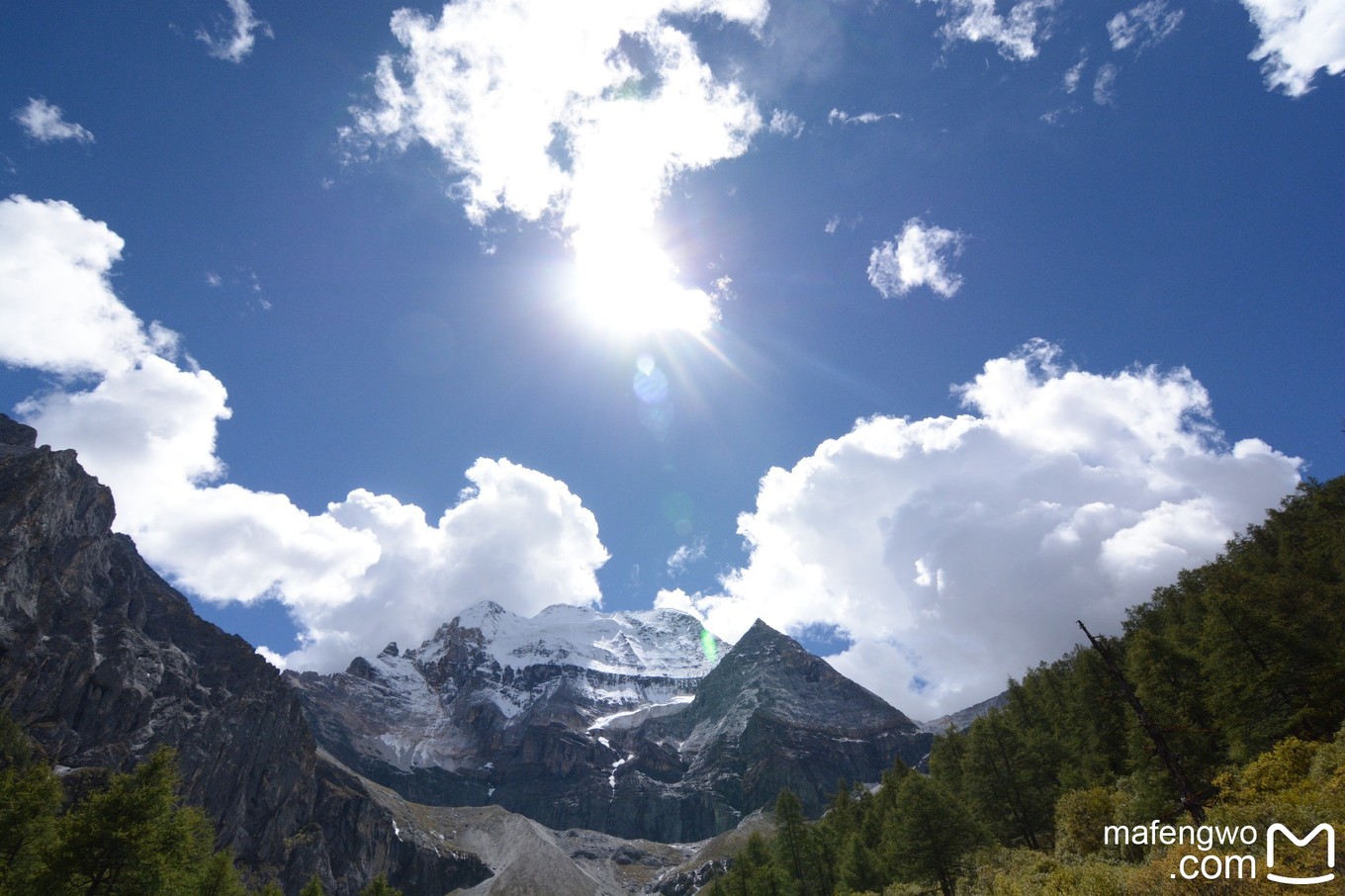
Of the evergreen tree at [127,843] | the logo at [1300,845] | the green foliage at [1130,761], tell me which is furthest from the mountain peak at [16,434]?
the logo at [1300,845]

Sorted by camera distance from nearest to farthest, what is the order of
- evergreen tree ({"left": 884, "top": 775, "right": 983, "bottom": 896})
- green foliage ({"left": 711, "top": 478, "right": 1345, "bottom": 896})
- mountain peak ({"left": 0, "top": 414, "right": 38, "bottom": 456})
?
green foliage ({"left": 711, "top": 478, "right": 1345, "bottom": 896}), evergreen tree ({"left": 884, "top": 775, "right": 983, "bottom": 896}), mountain peak ({"left": 0, "top": 414, "right": 38, "bottom": 456})

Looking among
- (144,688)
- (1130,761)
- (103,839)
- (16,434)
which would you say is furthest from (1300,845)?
(16,434)

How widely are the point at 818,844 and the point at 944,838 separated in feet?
63.0

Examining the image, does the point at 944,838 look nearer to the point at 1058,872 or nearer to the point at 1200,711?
the point at 1200,711

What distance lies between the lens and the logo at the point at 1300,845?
14.7 metres

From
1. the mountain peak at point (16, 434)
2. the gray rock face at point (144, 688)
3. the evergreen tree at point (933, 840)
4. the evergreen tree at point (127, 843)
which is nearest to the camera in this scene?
the evergreen tree at point (127, 843)

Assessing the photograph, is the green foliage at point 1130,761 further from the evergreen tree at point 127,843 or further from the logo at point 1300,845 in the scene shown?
the evergreen tree at point 127,843

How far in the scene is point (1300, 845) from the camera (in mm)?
17094

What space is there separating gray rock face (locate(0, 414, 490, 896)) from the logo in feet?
545

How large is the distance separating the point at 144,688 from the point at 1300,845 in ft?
615

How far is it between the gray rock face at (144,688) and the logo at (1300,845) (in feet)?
545

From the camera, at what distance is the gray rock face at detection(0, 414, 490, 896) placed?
124125 mm

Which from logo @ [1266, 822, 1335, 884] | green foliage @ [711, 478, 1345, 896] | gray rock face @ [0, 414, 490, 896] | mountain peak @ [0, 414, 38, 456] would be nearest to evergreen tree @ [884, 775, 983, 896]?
green foliage @ [711, 478, 1345, 896]

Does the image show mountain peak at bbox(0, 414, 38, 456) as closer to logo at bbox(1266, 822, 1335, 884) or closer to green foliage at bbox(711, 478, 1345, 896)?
green foliage at bbox(711, 478, 1345, 896)
